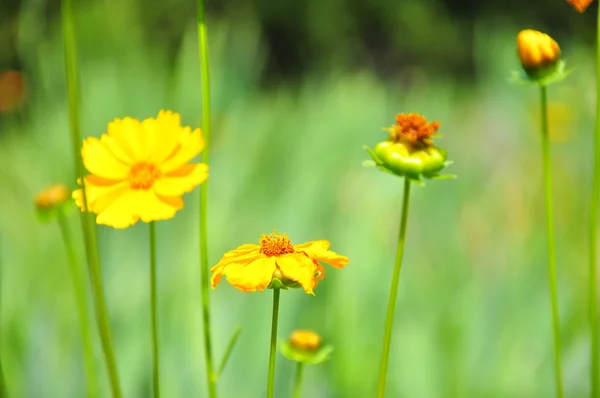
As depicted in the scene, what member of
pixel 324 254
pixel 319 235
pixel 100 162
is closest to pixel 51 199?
pixel 100 162

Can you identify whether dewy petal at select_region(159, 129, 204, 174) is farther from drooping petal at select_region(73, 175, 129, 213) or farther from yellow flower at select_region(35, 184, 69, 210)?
yellow flower at select_region(35, 184, 69, 210)

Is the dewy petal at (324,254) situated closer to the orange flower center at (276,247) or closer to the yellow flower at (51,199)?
the orange flower center at (276,247)

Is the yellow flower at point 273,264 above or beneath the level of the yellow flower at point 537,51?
beneath

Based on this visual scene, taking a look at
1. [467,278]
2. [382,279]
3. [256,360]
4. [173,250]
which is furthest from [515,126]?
[256,360]

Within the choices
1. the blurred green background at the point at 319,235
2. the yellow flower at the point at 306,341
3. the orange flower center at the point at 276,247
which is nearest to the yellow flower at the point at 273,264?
the orange flower center at the point at 276,247

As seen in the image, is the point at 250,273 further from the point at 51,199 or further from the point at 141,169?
the point at 51,199

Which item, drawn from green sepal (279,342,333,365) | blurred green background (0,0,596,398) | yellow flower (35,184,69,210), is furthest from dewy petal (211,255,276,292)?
blurred green background (0,0,596,398)
